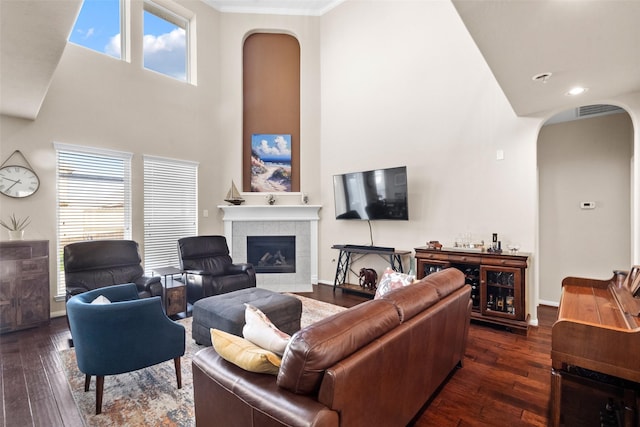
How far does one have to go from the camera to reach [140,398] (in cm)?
218

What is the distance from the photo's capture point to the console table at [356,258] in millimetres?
4629

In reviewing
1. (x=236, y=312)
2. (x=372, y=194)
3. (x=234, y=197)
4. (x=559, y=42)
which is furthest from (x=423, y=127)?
(x=236, y=312)

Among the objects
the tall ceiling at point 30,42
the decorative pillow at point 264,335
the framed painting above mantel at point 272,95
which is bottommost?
the decorative pillow at point 264,335

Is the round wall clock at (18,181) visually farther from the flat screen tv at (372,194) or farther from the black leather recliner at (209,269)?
the flat screen tv at (372,194)

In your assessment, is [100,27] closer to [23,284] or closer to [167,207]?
[167,207]

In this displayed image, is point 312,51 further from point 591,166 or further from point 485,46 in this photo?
point 591,166

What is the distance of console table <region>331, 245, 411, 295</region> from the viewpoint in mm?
4629

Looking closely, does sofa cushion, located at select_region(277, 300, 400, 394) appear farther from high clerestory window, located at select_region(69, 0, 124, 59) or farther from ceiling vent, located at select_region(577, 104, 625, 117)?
high clerestory window, located at select_region(69, 0, 124, 59)

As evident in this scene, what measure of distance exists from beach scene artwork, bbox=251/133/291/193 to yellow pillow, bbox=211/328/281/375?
4598mm

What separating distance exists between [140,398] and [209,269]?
2501 millimetres

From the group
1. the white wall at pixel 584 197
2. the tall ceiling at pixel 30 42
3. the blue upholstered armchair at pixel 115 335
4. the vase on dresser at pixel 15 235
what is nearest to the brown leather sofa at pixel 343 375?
the blue upholstered armchair at pixel 115 335

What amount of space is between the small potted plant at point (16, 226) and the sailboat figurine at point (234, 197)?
2.71 metres

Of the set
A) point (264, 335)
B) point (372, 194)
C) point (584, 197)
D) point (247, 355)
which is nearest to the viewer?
point (247, 355)

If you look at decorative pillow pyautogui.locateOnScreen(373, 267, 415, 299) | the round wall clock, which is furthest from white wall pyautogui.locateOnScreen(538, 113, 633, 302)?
the round wall clock
